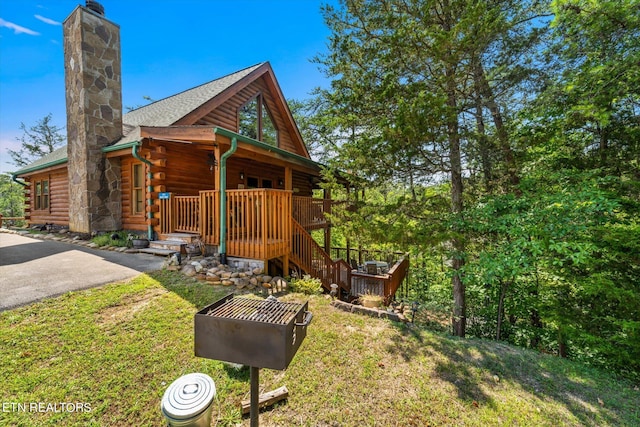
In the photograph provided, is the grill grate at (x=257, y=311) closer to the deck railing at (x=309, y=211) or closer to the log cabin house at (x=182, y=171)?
the log cabin house at (x=182, y=171)

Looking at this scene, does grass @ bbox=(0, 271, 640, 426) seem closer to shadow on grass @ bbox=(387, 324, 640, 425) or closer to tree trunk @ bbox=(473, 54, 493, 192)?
shadow on grass @ bbox=(387, 324, 640, 425)

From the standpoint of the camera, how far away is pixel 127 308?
3.69 m

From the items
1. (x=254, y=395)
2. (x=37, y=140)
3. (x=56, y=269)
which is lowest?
(x=254, y=395)

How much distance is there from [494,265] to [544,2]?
5.30 metres

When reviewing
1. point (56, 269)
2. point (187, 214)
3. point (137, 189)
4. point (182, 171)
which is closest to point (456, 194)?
point (187, 214)

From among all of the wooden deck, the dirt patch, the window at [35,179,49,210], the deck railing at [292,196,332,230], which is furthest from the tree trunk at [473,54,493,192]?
the window at [35,179,49,210]

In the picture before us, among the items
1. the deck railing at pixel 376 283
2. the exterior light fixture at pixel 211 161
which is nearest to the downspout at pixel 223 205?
the exterior light fixture at pixel 211 161

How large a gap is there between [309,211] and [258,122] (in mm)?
5066

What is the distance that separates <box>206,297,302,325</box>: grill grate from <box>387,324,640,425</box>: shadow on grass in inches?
87.0

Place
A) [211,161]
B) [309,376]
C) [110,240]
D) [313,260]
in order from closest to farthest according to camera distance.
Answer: [309,376] < [211,161] < [313,260] < [110,240]

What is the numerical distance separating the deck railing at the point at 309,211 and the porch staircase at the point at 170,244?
2.75m

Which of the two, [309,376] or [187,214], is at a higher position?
[187,214]

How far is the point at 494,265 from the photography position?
4.42 m

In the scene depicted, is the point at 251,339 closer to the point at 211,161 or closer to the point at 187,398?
the point at 187,398
